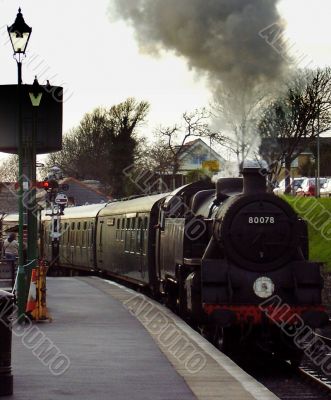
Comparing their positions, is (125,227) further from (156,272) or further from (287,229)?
(287,229)

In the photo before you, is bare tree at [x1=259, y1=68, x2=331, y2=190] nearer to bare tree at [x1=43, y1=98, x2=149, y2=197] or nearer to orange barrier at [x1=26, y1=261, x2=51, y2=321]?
orange barrier at [x1=26, y1=261, x2=51, y2=321]

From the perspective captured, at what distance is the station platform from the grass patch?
20.0m

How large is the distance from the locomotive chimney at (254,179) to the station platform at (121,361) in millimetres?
2521

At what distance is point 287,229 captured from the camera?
14.9m

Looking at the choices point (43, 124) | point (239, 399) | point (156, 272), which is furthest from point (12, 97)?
point (239, 399)

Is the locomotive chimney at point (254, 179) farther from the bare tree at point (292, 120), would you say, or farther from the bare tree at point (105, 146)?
the bare tree at point (105, 146)

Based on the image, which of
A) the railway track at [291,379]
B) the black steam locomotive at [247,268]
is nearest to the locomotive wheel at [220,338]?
the black steam locomotive at [247,268]

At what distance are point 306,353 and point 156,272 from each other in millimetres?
5101

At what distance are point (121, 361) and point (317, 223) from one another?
31.3 m

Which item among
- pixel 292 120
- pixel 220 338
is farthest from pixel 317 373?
pixel 292 120

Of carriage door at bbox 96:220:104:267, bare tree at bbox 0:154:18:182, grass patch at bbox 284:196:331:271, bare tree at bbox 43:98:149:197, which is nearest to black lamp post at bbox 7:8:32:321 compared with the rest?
carriage door at bbox 96:220:104:267

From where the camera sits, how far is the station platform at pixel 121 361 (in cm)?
964

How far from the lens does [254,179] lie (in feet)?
49.6

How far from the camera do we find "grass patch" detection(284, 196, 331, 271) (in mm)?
38250
